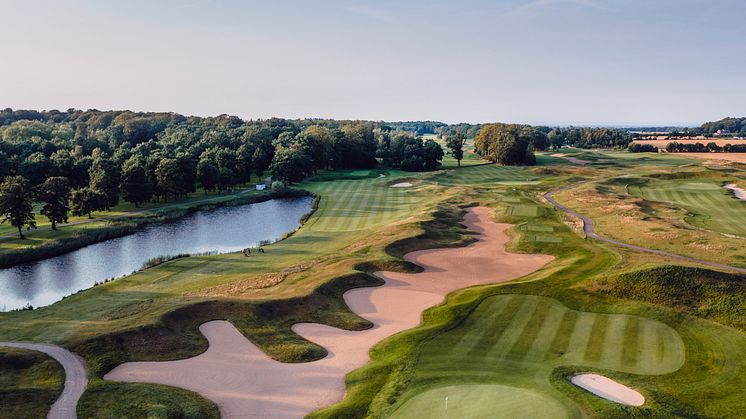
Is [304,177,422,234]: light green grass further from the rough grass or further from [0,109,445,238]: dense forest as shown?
[0,109,445,238]: dense forest

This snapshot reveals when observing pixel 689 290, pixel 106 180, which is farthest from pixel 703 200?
pixel 106 180

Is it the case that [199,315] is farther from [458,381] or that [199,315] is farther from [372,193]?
[372,193]

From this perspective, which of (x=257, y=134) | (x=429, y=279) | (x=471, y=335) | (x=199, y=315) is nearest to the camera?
(x=471, y=335)

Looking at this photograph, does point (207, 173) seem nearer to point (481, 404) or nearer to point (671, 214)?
point (671, 214)

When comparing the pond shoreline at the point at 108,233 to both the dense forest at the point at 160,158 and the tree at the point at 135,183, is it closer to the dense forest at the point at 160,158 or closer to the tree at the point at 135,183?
the dense forest at the point at 160,158

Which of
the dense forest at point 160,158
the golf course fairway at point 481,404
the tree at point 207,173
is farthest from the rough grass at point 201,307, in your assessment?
the tree at point 207,173

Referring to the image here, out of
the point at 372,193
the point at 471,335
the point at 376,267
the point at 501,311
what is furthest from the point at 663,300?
the point at 372,193
